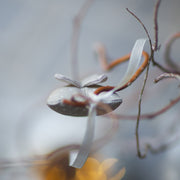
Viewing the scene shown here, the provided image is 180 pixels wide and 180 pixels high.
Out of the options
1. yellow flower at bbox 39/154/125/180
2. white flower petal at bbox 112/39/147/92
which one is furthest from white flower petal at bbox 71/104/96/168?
yellow flower at bbox 39/154/125/180

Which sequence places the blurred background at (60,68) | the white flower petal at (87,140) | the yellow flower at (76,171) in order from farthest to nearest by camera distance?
the blurred background at (60,68) < the yellow flower at (76,171) < the white flower petal at (87,140)


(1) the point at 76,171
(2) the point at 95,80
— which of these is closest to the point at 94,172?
(1) the point at 76,171

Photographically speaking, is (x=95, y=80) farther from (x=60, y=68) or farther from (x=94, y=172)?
(x=60, y=68)

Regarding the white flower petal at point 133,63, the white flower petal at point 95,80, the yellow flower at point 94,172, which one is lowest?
the yellow flower at point 94,172

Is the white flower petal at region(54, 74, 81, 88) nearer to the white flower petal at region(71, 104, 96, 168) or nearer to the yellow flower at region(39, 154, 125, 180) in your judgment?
the white flower petal at region(71, 104, 96, 168)

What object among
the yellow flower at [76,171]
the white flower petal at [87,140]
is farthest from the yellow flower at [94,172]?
the white flower petal at [87,140]

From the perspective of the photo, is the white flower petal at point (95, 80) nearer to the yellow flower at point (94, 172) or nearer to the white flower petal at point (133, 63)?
the white flower petal at point (133, 63)

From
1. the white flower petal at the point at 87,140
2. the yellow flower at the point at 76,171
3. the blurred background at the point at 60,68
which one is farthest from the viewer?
the blurred background at the point at 60,68
